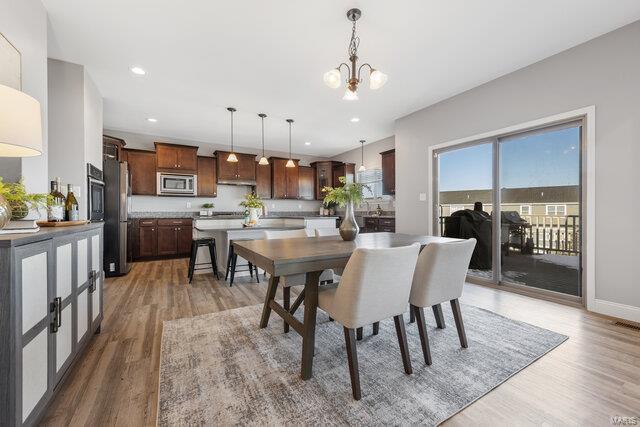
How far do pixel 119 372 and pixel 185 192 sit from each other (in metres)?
4.78

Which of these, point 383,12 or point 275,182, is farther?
point 275,182

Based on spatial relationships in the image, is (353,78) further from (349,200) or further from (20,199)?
(20,199)

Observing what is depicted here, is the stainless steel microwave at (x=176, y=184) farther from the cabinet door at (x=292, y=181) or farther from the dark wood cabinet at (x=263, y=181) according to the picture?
the cabinet door at (x=292, y=181)

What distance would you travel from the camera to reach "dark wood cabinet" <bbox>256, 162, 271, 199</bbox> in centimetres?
677

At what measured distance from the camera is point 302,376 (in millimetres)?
1637

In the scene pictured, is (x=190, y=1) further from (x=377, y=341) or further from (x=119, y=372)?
(x=377, y=341)

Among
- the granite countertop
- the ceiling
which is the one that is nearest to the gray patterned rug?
the granite countertop

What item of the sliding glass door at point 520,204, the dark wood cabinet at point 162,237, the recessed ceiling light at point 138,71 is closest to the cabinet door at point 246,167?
the dark wood cabinet at point 162,237

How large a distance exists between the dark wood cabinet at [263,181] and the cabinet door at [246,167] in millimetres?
135

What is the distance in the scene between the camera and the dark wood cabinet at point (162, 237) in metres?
5.48

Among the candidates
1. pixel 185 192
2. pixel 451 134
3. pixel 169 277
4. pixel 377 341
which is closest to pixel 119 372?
pixel 377 341

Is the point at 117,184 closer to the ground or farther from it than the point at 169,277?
farther from it

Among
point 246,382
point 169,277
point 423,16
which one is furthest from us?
point 169,277

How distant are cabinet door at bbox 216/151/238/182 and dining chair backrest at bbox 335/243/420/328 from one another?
5.44m
